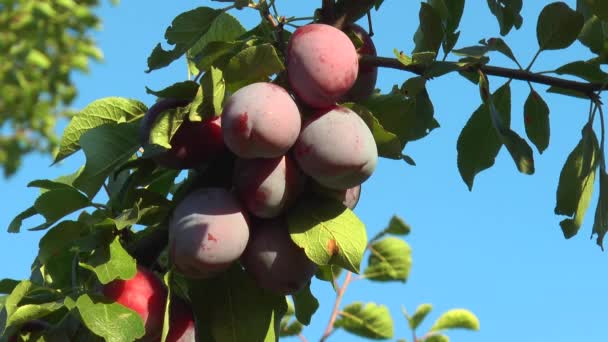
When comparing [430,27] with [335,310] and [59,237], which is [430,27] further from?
[335,310]

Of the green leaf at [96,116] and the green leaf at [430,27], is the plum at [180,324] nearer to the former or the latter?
the green leaf at [96,116]

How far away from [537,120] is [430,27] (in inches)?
7.4

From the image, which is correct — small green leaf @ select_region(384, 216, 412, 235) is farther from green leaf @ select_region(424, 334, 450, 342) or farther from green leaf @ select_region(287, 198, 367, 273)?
green leaf @ select_region(287, 198, 367, 273)

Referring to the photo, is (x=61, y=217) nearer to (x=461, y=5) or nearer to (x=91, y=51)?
(x=461, y=5)

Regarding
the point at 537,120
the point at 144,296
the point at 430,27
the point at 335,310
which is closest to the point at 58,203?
the point at 144,296

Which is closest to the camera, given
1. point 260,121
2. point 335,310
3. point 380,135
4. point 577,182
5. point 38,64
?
point 260,121

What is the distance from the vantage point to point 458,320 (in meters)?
2.54

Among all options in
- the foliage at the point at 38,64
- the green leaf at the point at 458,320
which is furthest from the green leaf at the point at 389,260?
the foliage at the point at 38,64

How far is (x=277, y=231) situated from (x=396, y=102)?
0.62 ft

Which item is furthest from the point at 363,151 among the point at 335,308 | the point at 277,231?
the point at 335,308

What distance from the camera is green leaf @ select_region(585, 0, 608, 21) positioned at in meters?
0.94

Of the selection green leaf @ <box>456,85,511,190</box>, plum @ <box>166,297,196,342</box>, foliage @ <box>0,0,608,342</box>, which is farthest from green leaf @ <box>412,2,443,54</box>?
plum @ <box>166,297,196,342</box>

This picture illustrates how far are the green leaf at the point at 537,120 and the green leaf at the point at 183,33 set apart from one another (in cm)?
37

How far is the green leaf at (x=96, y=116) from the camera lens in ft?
3.03
